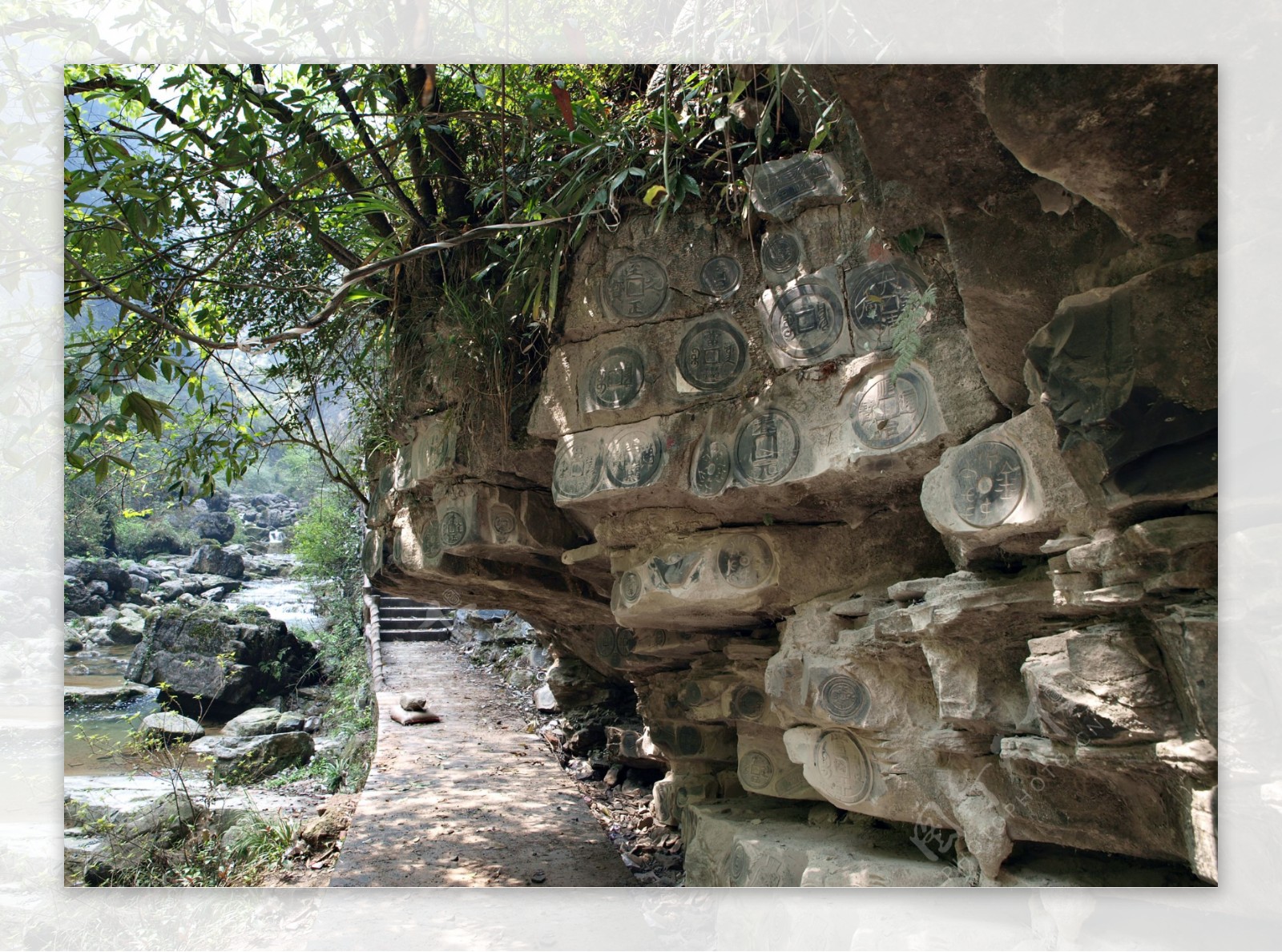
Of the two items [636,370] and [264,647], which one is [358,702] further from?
[636,370]

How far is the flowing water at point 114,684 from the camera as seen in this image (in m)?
7.00

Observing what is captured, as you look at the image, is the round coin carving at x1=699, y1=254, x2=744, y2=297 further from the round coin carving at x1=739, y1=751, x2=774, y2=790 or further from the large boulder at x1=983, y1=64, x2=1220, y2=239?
the round coin carving at x1=739, y1=751, x2=774, y2=790

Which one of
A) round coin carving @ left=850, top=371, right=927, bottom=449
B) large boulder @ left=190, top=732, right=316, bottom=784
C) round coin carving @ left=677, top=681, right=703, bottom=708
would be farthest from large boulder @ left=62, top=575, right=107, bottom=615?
round coin carving @ left=850, top=371, right=927, bottom=449

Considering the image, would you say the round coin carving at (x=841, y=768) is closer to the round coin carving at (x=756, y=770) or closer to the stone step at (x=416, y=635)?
the round coin carving at (x=756, y=770)

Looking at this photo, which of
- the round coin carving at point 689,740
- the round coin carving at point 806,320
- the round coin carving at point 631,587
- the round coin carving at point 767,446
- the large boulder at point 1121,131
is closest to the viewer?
the large boulder at point 1121,131

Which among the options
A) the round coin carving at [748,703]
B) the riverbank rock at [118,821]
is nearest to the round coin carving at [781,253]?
the round coin carving at [748,703]

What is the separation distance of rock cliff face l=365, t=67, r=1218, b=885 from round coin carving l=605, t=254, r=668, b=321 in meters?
0.02

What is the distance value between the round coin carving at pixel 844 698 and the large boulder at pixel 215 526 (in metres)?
14.2

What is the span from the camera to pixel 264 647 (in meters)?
11.3

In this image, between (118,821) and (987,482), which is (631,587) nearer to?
(987,482)

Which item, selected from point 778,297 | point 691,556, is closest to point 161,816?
point 691,556

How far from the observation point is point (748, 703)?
12.8ft

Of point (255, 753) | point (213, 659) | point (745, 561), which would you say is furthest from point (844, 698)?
point (213, 659)

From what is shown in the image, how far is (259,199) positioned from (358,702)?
6.83 metres
